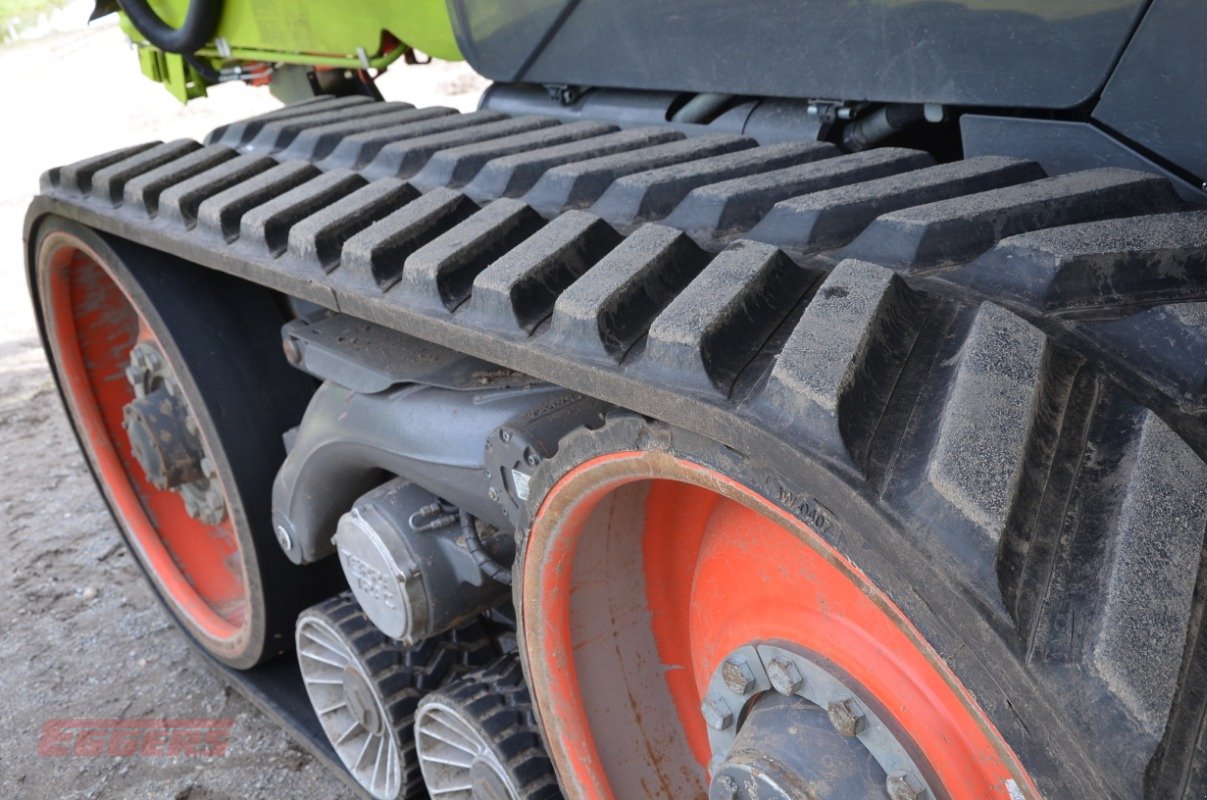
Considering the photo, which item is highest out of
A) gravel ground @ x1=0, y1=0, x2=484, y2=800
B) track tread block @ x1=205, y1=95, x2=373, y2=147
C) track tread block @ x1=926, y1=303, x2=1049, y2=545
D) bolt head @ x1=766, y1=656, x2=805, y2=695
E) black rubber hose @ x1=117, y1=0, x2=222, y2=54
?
black rubber hose @ x1=117, y1=0, x2=222, y2=54

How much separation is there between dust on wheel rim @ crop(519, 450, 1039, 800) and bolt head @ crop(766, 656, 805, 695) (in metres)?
0.03

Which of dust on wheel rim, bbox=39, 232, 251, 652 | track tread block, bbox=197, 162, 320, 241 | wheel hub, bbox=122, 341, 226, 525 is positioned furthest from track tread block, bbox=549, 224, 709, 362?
dust on wheel rim, bbox=39, 232, 251, 652

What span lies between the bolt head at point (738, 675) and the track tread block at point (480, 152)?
680 millimetres

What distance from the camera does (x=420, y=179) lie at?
4.93ft

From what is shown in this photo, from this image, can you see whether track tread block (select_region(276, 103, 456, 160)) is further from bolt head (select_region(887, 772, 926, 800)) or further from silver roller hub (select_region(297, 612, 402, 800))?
bolt head (select_region(887, 772, 926, 800))

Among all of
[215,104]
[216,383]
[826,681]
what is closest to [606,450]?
[826,681]

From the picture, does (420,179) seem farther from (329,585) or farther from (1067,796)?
(1067,796)

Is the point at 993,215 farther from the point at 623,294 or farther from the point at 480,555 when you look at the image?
the point at 480,555

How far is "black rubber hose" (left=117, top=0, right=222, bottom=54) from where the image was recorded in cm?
239

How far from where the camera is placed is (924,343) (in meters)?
0.91

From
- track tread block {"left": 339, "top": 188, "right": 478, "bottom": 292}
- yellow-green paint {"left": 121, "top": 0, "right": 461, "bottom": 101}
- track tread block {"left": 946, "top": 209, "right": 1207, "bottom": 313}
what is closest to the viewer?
track tread block {"left": 946, "top": 209, "right": 1207, "bottom": 313}

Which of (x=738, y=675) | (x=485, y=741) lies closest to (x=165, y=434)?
(x=485, y=741)

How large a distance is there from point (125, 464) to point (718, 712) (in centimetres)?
190

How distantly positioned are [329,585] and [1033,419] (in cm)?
158
